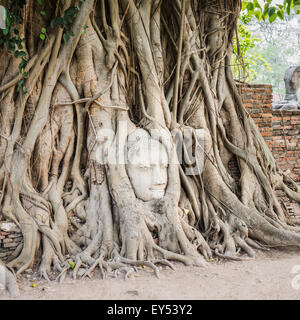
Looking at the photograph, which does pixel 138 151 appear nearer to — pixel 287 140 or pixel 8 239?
pixel 8 239

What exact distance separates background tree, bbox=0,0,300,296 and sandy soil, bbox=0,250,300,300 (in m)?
0.13

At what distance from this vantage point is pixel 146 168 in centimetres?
398

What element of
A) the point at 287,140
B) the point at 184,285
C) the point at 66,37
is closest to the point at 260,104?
the point at 287,140

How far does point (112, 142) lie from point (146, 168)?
435 millimetres

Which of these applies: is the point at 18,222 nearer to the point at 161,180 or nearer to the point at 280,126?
the point at 161,180

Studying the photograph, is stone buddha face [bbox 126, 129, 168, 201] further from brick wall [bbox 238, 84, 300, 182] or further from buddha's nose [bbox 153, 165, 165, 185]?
brick wall [bbox 238, 84, 300, 182]

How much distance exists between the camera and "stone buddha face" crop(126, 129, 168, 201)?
396 centimetres

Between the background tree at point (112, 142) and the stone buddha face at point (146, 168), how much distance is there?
7 cm

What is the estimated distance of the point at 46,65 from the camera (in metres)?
3.96

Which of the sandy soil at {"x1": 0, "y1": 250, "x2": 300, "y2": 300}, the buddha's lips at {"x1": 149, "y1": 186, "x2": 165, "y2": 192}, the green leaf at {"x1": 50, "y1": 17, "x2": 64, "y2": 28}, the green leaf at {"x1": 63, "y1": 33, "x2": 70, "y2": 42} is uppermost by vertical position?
the green leaf at {"x1": 50, "y1": 17, "x2": 64, "y2": 28}

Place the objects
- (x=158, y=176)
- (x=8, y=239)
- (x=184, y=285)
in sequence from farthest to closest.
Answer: (x=158, y=176)
(x=8, y=239)
(x=184, y=285)

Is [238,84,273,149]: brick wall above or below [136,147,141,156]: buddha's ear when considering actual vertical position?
above

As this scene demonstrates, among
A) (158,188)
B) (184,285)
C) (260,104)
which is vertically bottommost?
(184,285)


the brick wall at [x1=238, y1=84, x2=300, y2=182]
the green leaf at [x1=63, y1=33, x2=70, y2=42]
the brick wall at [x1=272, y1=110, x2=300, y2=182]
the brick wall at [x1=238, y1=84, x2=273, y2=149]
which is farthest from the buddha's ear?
the brick wall at [x1=272, y1=110, x2=300, y2=182]
